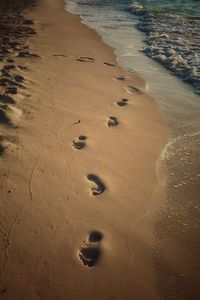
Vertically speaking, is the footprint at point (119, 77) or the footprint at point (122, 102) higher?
the footprint at point (119, 77)

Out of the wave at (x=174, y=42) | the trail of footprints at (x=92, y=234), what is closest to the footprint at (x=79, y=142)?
the trail of footprints at (x=92, y=234)

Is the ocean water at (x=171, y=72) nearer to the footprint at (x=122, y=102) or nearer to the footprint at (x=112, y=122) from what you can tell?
the footprint at (x=122, y=102)

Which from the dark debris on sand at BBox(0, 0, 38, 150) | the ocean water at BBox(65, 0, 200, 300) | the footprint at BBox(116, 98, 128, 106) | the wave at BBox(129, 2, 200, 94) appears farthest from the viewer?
the wave at BBox(129, 2, 200, 94)

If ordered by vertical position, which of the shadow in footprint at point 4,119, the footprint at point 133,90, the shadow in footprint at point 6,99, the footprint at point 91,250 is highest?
the shadow in footprint at point 6,99

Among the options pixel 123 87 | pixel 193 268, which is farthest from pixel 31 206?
pixel 123 87

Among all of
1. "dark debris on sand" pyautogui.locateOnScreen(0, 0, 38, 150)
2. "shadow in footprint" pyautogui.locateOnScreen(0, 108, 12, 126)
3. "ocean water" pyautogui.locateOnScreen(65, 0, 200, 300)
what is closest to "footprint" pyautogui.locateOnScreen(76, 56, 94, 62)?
"ocean water" pyautogui.locateOnScreen(65, 0, 200, 300)

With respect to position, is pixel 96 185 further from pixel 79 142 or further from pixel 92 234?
pixel 79 142

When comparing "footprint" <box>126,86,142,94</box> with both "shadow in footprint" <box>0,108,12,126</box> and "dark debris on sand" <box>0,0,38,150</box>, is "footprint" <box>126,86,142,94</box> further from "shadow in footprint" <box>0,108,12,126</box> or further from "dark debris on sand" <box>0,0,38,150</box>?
"shadow in footprint" <box>0,108,12,126</box>
